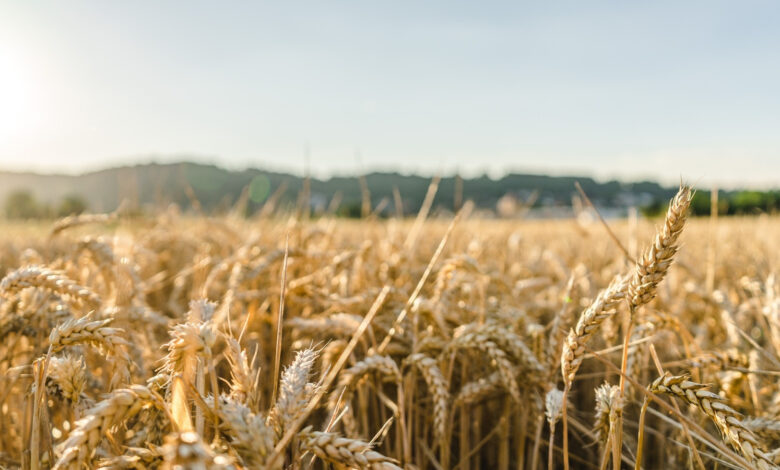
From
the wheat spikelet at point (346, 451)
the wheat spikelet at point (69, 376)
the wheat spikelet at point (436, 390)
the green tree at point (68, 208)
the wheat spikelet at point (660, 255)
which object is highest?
the wheat spikelet at point (660, 255)

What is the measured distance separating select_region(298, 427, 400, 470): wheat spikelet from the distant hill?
1298mm

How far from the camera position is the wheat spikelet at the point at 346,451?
0.62 m

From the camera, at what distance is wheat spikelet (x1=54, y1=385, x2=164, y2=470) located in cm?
56

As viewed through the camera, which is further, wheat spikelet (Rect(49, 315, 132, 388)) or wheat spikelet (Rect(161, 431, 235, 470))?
wheat spikelet (Rect(49, 315, 132, 388))

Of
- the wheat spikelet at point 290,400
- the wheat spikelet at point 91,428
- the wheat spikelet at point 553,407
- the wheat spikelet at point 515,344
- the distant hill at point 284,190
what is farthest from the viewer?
the distant hill at point 284,190

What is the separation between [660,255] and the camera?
0.78 meters

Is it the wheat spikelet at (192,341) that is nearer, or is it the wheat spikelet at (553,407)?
the wheat spikelet at (192,341)

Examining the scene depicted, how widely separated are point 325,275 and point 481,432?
96 cm

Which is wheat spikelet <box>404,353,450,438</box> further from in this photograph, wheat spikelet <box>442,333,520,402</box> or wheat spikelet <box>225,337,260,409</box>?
wheat spikelet <box>225,337,260,409</box>

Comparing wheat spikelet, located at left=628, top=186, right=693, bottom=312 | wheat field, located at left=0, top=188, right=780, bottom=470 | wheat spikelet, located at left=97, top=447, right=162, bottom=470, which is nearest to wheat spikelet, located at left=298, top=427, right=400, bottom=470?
wheat field, located at left=0, top=188, right=780, bottom=470

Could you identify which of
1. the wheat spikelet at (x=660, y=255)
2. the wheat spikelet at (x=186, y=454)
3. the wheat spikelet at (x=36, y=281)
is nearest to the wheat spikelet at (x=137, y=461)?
the wheat spikelet at (x=186, y=454)

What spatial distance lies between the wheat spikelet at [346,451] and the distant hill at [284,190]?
4.26ft

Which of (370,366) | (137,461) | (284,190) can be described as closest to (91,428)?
(137,461)

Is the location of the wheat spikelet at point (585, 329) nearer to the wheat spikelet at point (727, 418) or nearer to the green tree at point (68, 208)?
the wheat spikelet at point (727, 418)
